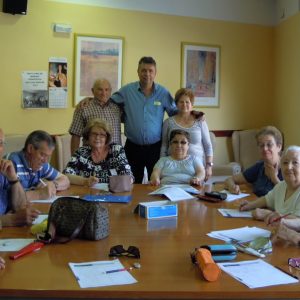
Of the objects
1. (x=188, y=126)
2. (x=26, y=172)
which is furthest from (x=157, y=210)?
(x=188, y=126)

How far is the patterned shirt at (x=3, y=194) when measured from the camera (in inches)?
84.9

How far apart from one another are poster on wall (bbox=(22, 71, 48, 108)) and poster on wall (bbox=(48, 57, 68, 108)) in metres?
0.07

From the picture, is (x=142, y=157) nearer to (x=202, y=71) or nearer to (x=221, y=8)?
(x=202, y=71)

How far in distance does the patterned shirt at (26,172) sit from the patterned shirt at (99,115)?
91 centimetres

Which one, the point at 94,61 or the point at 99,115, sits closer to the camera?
the point at 99,115

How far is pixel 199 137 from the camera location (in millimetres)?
3395

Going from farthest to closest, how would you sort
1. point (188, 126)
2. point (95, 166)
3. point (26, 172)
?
point (188, 126) → point (95, 166) → point (26, 172)

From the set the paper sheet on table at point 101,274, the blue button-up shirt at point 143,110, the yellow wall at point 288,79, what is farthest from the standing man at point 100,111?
the yellow wall at point 288,79

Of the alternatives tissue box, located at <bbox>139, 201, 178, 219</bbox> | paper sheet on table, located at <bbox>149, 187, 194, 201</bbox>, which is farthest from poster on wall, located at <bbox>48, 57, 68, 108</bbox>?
tissue box, located at <bbox>139, 201, 178, 219</bbox>

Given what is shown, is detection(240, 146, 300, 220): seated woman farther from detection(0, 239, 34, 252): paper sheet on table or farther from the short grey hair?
the short grey hair

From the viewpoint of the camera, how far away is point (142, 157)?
3.59m

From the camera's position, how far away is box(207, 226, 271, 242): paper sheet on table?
176 centimetres

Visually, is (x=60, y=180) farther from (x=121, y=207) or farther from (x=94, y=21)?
(x=94, y=21)

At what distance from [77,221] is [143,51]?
346 cm
